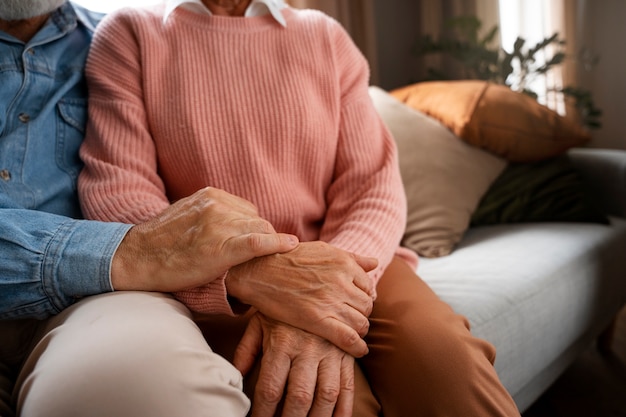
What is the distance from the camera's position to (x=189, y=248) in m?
0.88

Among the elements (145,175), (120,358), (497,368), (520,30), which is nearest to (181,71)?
(145,175)

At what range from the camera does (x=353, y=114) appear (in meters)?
1.19

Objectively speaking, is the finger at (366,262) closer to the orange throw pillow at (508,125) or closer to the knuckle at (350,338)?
the knuckle at (350,338)

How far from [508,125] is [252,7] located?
81cm

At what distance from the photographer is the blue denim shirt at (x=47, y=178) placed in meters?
0.85

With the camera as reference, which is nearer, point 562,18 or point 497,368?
point 497,368

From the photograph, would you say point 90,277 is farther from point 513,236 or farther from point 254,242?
point 513,236

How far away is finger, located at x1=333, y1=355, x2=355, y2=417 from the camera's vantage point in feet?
2.81

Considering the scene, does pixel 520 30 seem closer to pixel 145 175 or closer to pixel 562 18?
pixel 562 18

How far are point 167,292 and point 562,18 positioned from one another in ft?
7.28

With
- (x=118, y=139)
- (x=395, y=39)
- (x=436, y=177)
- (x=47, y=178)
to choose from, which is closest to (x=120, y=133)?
(x=118, y=139)

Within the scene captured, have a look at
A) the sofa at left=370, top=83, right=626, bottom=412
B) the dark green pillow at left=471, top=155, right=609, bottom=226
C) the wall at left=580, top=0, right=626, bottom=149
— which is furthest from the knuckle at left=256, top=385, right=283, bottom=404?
the wall at left=580, top=0, right=626, bottom=149

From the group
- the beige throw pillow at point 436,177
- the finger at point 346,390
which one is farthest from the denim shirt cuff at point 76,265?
the beige throw pillow at point 436,177

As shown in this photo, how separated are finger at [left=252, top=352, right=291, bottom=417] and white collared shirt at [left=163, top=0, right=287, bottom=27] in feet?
2.08
